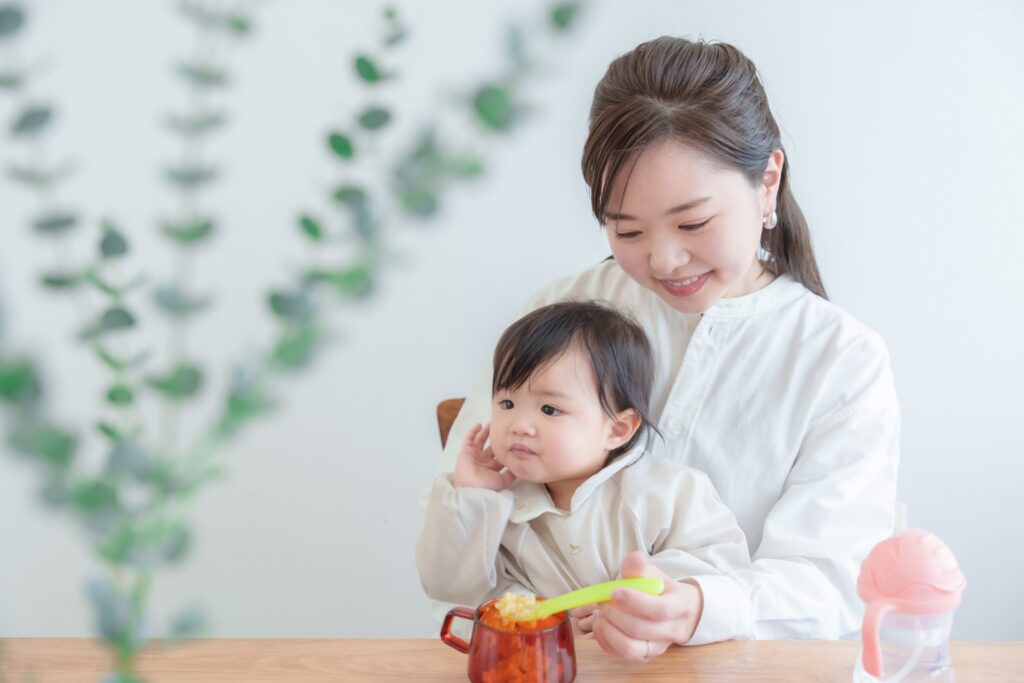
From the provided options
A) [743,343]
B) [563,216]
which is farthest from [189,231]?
[563,216]

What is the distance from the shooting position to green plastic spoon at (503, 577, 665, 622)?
0.96 m

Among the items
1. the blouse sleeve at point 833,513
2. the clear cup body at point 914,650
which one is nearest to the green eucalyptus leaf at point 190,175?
the clear cup body at point 914,650

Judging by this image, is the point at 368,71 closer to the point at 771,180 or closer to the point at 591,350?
the point at 591,350

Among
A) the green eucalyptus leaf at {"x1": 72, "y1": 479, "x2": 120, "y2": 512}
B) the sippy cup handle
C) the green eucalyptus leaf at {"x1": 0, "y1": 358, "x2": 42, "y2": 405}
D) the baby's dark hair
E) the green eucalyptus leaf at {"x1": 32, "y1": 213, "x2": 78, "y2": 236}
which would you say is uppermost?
the green eucalyptus leaf at {"x1": 32, "y1": 213, "x2": 78, "y2": 236}

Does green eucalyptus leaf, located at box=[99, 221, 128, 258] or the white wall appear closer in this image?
green eucalyptus leaf, located at box=[99, 221, 128, 258]

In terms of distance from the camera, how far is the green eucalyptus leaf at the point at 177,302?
211 mm

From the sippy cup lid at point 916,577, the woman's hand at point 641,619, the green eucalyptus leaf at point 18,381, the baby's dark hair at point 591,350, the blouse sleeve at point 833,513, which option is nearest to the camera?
the green eucalyptus leaf at point 18,381

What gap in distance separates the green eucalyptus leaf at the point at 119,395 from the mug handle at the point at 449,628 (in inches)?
32.9

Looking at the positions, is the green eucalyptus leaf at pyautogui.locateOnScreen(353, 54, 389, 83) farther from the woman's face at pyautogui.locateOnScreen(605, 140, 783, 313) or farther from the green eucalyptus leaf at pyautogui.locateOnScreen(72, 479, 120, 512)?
the woman's face at pyautogui.locateOnScreen(605, 140, 783, 313)

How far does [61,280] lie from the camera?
0.69 ft

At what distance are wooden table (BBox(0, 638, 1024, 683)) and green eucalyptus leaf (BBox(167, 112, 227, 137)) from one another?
0.89 m

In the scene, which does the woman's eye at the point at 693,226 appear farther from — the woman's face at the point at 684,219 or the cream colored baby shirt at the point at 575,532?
the cream colored baby shirt at the point at 575,532

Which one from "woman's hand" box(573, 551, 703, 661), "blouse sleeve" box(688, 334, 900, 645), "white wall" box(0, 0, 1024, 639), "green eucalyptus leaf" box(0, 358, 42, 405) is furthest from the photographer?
"white wall" box(0, 0, 1024, 639)

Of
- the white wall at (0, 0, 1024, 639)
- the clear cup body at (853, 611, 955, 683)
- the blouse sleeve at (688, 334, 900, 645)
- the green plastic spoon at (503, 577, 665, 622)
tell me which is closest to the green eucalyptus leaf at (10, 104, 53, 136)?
the green plastic spoon at (503, 577, 665, 622)
